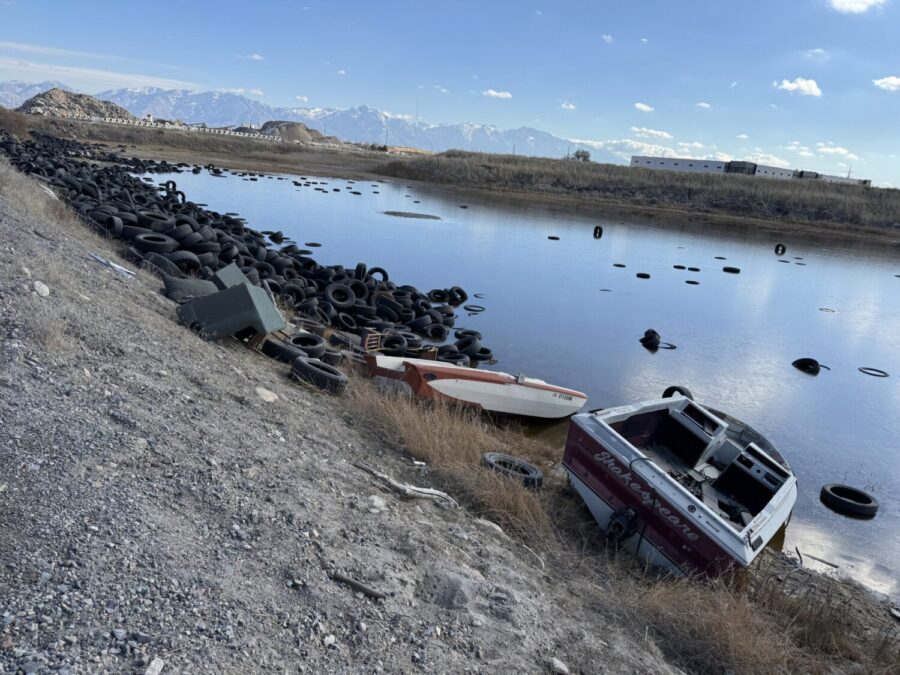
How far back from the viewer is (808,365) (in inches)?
642

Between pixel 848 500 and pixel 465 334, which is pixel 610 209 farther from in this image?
pixel 848 500

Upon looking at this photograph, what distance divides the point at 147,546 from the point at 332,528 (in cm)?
131

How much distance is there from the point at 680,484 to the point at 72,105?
129 meters

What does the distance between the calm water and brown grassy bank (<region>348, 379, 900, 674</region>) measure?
194 cm

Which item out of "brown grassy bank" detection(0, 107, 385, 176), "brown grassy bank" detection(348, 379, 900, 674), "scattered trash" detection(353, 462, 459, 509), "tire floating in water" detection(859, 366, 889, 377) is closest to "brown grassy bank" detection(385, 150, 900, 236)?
"brown grassy bank" detection(0, 107, 385, 176)

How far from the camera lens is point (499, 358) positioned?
1418 centimetres

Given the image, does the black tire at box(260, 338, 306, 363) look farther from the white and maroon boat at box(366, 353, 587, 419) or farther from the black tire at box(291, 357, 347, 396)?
the white and maroon boat at box(366, 353, 587, 419)

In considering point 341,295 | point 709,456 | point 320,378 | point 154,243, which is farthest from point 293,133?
point 709,456

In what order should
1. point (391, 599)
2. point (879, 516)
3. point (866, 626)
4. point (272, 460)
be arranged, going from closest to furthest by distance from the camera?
point (391, 599) → point (272, 460) → point (866, 626) → point (879, 516)

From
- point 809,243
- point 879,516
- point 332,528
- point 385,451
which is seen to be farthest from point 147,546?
point 809,243

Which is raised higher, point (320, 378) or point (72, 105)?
point (72, 105)

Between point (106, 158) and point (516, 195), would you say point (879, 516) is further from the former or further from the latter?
point (516, 195)

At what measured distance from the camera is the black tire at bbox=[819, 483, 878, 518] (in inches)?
357

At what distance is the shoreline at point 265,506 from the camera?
3.69m
